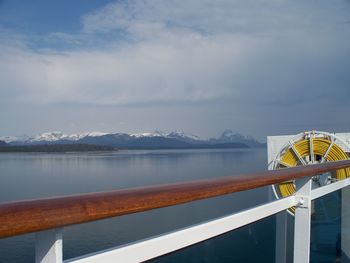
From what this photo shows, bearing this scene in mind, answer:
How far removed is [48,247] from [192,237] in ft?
1.21

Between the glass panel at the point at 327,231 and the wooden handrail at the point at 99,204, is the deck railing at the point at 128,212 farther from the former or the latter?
the glass panel at the point at 327,231

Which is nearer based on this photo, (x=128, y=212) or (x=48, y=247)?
(x=48, y=247)

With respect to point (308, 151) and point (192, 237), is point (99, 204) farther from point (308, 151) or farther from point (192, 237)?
point (308, 151)

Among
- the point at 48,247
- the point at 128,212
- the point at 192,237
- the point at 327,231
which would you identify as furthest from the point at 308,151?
the point at 48,247

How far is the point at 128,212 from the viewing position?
2.26 feet

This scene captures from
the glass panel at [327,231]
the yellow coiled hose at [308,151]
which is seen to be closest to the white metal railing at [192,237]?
the glass panel at [327,231]

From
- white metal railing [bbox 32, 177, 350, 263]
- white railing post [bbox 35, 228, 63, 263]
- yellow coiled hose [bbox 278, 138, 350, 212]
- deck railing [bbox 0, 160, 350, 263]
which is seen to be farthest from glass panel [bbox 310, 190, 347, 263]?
yellow coiled hose [bbox 278, 138, 350, 212]

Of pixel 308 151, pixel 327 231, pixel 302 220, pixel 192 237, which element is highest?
pixel 192 237

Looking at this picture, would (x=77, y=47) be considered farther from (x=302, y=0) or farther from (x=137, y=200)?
(x=137, y=200)

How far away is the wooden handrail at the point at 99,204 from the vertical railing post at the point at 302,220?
40 centimetres

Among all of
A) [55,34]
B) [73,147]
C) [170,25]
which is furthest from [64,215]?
[73,147]

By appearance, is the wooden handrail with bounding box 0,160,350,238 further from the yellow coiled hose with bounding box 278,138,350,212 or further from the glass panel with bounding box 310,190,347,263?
the yellow coiled hose with bounding box 278,138,350,212

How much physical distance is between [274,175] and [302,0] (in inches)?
520

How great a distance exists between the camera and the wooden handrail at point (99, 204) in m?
0.52
